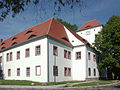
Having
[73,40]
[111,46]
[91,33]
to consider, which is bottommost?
[111,46]

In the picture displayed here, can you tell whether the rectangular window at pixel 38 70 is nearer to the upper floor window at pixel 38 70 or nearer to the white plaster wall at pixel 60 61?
the upper floor window at pixel 38 70

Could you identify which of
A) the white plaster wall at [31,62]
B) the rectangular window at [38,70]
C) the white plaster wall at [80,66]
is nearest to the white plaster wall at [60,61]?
the white plaster wall at [31,62]

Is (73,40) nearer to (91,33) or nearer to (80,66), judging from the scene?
(80,66)

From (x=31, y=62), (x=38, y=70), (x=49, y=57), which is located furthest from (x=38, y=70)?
(x=49, y=57)

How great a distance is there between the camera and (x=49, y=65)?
2205 centimetres

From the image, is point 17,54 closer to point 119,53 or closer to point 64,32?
point 64,32

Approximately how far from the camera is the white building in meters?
22.5

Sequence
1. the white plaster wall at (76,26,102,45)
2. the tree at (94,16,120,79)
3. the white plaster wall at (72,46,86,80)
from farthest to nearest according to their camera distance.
A: the white plaster wall at (76,26,102,45) < the tree at (94,16,120,79) < the white plaster wall at (72,46,86,80)

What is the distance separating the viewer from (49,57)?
22297 mm

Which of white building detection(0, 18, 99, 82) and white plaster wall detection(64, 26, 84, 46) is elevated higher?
white plaster wall detection(64, 26, 84, 46)

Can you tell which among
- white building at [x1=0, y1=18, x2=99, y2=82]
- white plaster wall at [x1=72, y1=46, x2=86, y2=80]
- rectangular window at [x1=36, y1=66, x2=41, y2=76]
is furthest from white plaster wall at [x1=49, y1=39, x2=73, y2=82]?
rectangular window at [x1=36, y1=66, x2=41, y2=76]

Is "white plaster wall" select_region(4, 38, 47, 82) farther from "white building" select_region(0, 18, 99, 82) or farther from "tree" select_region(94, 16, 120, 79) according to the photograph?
"tree" select_region(94, 16, 120, 79)

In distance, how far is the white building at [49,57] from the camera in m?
22.5

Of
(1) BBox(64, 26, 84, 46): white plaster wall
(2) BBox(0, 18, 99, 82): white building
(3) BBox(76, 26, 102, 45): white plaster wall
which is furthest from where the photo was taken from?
(3) BBox(76, 26, 102, 45): white plaster wall
